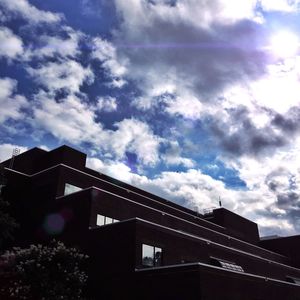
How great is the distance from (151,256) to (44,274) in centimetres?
886

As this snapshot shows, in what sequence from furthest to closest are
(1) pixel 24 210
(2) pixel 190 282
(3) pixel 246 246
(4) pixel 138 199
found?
(3) pixel 246 246 < (4) pixel 138 199 < (1) pixel 24 210 < (2) pixel 190 282

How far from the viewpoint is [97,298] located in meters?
30.9

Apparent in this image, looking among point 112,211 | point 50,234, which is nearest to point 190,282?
point 112,211

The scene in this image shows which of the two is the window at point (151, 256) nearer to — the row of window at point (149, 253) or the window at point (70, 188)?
the row of window at point (149, 253)

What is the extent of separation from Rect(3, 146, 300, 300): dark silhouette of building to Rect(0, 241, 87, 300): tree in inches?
104

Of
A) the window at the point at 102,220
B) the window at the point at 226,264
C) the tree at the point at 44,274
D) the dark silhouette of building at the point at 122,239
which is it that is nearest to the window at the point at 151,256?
the dark silhouette of building at the point at 122,239

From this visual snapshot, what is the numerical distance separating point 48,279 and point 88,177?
51.4 ft

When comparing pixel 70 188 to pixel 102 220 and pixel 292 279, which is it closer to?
pixel 102 220

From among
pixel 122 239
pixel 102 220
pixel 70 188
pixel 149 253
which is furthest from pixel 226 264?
pixel 70 188

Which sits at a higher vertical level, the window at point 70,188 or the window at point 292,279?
the window at point 70,188

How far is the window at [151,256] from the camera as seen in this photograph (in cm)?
3112

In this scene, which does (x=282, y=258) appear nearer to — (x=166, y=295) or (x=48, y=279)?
(x=166, y=295)

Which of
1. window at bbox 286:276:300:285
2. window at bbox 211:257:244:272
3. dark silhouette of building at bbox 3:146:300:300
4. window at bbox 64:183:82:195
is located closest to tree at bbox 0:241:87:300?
dark silhouette of building at bbox 3:146:300:300

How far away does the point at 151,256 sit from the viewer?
31.9m
